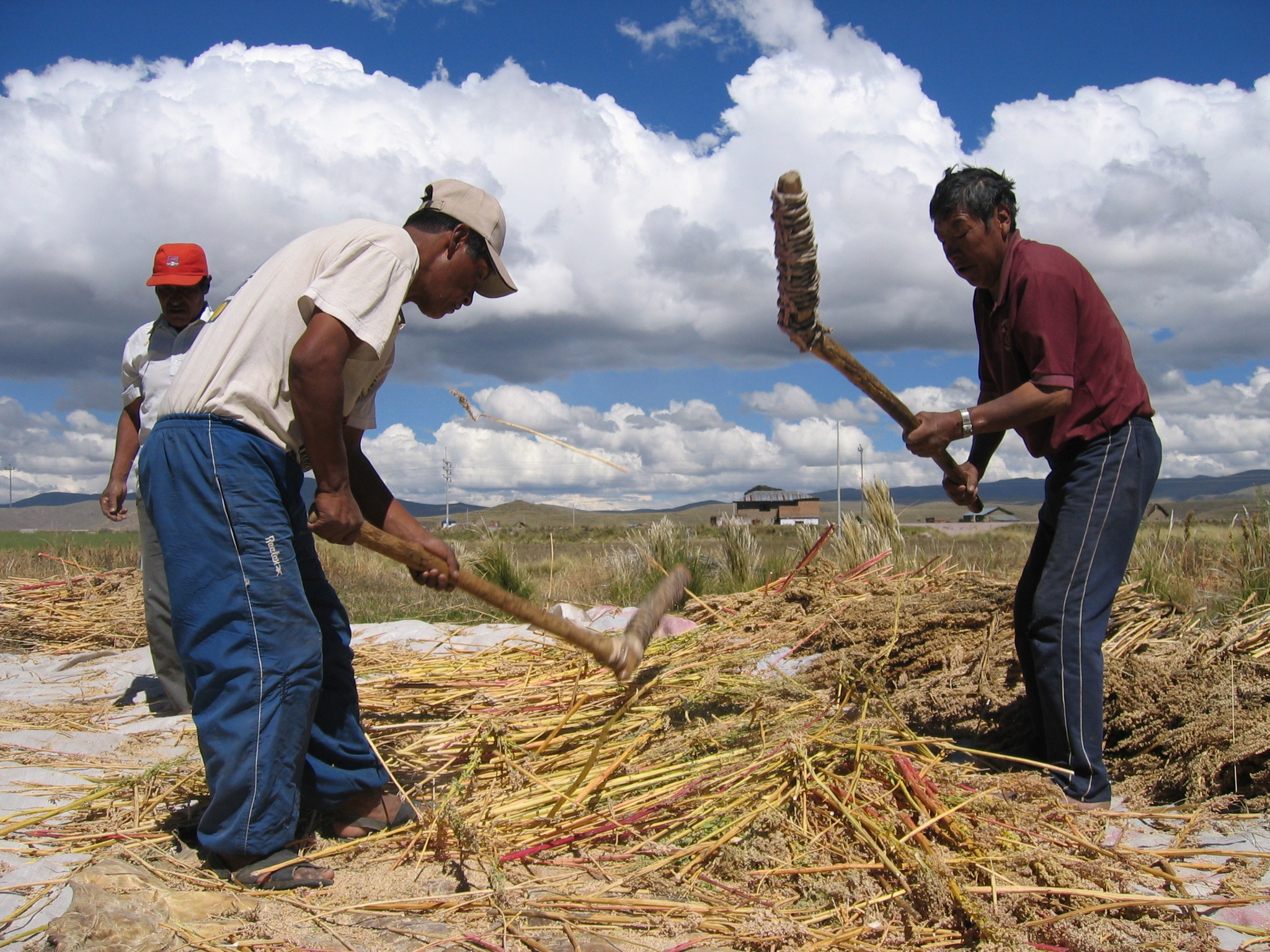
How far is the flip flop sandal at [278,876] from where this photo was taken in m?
1.96

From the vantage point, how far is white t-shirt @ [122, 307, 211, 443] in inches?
139

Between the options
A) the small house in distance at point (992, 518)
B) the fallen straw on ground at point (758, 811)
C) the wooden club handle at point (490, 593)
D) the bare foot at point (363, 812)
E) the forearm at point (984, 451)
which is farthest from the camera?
the small house in distance at point (992, 518)

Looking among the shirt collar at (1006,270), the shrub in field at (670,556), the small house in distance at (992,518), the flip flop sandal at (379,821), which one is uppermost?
the shirt collar at (1006,270)

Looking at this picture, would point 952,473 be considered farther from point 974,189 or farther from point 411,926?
point 411,926

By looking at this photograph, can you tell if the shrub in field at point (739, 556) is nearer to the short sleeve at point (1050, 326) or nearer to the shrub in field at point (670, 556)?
the shrub in field at point (670, 556)

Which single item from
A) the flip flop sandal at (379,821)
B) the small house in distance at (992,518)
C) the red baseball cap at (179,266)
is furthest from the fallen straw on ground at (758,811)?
the small house in distance at (992,518)

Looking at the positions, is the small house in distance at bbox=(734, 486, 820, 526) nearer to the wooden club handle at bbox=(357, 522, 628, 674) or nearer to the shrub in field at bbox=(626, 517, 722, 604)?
the shrub in field at bbox=(626, 517, 722, 604)

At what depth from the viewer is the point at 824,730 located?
8.34ft

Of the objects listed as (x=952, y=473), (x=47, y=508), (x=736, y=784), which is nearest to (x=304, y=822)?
(x=736, y=784)

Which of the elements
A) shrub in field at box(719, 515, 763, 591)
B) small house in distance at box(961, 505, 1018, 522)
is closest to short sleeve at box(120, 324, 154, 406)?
shrub in field at box(719, 515, 763, 591)

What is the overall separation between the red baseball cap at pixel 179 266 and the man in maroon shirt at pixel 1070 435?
306cm

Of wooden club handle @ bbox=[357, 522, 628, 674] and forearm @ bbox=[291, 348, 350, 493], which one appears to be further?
wooden club handle @ bbox=[357, 522, 628, 674]

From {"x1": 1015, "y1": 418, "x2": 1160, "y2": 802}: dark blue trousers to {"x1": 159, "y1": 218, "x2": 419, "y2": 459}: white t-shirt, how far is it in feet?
6.46

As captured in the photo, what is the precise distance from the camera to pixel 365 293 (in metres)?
2.00
